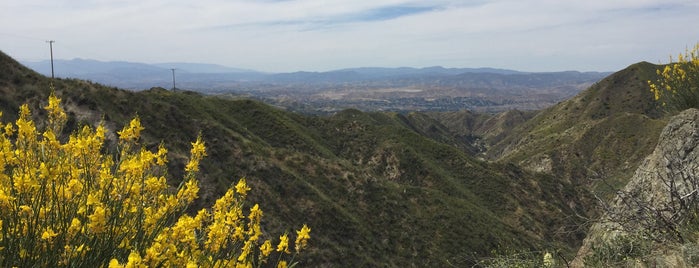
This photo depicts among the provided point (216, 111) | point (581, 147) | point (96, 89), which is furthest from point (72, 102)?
point (581, 147)

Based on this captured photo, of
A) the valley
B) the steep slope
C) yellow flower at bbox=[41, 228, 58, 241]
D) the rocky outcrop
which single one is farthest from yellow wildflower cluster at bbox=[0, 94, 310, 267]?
the steep slope

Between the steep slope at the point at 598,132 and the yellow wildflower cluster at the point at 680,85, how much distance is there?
165 feet

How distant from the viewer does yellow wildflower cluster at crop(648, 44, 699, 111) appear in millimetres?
11266

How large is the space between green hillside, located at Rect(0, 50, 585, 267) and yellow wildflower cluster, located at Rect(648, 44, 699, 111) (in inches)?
232

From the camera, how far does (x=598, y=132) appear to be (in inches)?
3804

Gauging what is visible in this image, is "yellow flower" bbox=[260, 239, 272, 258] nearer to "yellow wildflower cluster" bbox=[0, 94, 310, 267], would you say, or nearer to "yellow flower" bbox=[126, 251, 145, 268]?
"yellow wildflower cluster" bbox=[0, 94, 310, 267]

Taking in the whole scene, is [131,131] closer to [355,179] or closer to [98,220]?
[98,220]

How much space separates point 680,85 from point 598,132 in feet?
327

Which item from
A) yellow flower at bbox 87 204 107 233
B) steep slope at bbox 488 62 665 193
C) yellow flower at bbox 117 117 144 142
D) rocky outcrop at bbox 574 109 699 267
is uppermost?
yellow flower at bbox 117 117 144 142

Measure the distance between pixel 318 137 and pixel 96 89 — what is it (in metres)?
35.1

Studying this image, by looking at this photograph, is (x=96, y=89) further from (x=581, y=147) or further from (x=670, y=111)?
(x=581, y=147)

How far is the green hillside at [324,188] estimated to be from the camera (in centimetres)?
2808

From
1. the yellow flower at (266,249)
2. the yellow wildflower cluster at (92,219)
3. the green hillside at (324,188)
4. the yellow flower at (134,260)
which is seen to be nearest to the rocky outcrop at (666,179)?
the green hillside at (324,188)

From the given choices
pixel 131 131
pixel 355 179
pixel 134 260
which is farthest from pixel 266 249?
pixel 355 179
